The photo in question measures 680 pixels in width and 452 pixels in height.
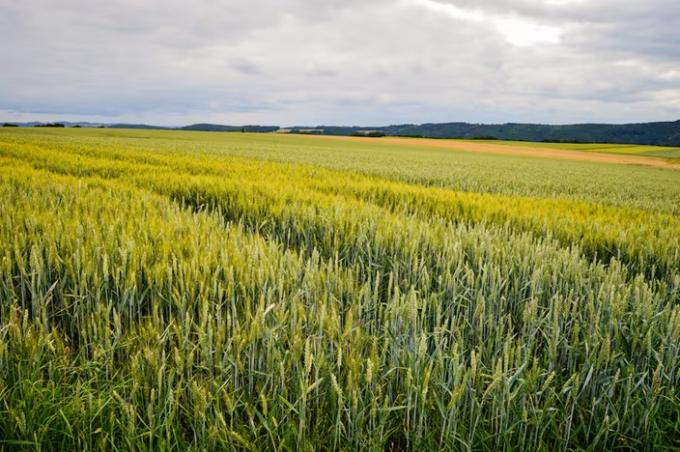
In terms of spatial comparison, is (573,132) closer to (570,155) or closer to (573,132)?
(573,132)

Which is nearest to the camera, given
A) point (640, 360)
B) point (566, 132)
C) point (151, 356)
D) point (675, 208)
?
point (151, 356)

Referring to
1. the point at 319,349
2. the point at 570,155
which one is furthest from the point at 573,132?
the point at 319,349

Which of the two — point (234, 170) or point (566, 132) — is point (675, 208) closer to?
point (234, 170)

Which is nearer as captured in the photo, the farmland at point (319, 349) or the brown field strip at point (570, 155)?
the farmland at point (319, 349)

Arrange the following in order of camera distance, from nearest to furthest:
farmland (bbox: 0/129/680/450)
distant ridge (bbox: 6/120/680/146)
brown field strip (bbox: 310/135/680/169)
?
farmland (bbox: 0/129/680/450) < brown field strip (bbox: 310/135/680/169) < distant ridge (bbox: 6/120/680/146)

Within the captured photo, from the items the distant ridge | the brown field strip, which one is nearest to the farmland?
the brown field strip

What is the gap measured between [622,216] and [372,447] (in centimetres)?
719

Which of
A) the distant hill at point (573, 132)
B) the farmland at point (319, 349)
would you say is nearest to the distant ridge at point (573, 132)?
the distant hill at point (573, 132)

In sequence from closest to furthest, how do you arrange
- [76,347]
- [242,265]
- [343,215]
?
[76,347] → [242,265] → [343,215]

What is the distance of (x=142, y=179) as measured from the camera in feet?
28.0

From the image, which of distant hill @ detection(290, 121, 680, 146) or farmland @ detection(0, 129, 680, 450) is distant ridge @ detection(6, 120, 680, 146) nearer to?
distant hill @ detection(290, 121, 680, 146)

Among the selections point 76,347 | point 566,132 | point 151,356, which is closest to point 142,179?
point 76,347

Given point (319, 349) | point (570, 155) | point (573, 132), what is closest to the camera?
point (319, 349)

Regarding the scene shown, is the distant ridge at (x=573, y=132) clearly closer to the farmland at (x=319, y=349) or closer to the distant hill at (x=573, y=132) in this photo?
the distant hill at (x=573, y=132)
